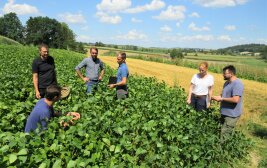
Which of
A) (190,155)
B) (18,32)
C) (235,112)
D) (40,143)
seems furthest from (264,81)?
(18,32)

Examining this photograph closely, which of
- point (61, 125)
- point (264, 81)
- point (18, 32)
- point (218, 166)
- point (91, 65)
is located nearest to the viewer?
point (61, 125)

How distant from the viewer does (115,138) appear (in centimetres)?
462

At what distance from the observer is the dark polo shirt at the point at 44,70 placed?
279 inches

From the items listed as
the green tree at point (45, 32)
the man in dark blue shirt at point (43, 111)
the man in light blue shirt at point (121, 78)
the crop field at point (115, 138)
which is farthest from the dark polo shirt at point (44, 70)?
the green tree at point (45, 32)

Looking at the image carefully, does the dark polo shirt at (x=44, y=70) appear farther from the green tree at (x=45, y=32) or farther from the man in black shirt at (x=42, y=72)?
the green tree at (x=45, y=32)

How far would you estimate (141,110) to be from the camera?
A: 668 centimetres

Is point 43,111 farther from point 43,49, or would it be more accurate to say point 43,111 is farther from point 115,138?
point 43,49

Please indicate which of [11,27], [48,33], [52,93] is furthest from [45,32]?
[52,93]

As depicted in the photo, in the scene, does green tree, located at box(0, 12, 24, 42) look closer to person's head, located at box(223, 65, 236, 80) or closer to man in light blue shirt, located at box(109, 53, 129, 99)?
man in light blue shirt, located at box(109, 53, 129, 99)

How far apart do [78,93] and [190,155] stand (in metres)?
3.16

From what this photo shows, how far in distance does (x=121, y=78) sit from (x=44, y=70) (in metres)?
1.90

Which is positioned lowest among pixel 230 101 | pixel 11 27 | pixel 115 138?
pixel 115 138

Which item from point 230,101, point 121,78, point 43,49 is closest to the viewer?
point 43,49

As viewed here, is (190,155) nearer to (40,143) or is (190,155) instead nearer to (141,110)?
(141,110)
